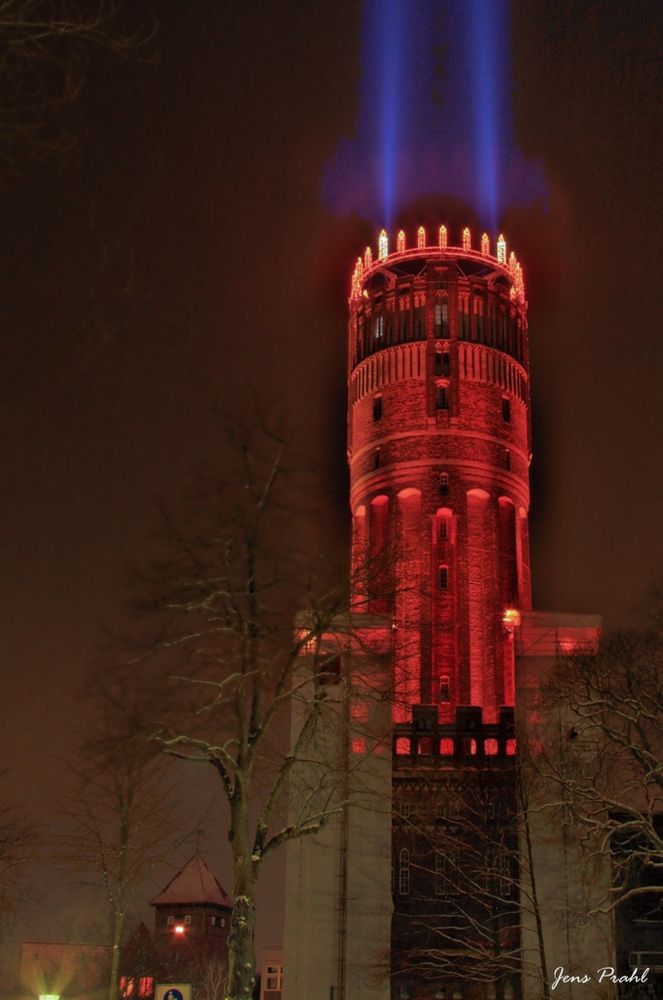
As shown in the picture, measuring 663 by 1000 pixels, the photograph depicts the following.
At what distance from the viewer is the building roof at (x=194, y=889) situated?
9400 cm

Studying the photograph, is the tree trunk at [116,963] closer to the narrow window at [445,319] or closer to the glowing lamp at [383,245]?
the narrow window at [445,319]

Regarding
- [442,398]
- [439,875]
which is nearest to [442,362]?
[442,398]

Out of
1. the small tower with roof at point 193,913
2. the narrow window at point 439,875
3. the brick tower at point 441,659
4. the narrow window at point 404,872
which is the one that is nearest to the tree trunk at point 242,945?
the brick tower at point 441,659

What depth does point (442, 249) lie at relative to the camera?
71.0 meters

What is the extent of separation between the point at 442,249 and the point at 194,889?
5163 centimetres

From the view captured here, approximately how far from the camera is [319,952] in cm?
5225

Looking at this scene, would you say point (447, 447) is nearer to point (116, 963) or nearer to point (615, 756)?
point (615, 756)

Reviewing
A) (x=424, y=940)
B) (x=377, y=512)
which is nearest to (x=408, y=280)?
(x=377, y=512)

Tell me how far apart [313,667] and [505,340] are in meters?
50.9

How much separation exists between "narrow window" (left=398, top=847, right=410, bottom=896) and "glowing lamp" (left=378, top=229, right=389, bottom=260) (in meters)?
33.7

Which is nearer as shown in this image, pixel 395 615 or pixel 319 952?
pixel 319 952

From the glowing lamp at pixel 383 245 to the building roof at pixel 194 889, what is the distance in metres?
46.4

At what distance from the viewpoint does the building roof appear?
308 ft

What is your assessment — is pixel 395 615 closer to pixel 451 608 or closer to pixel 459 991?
pixel 451 608
